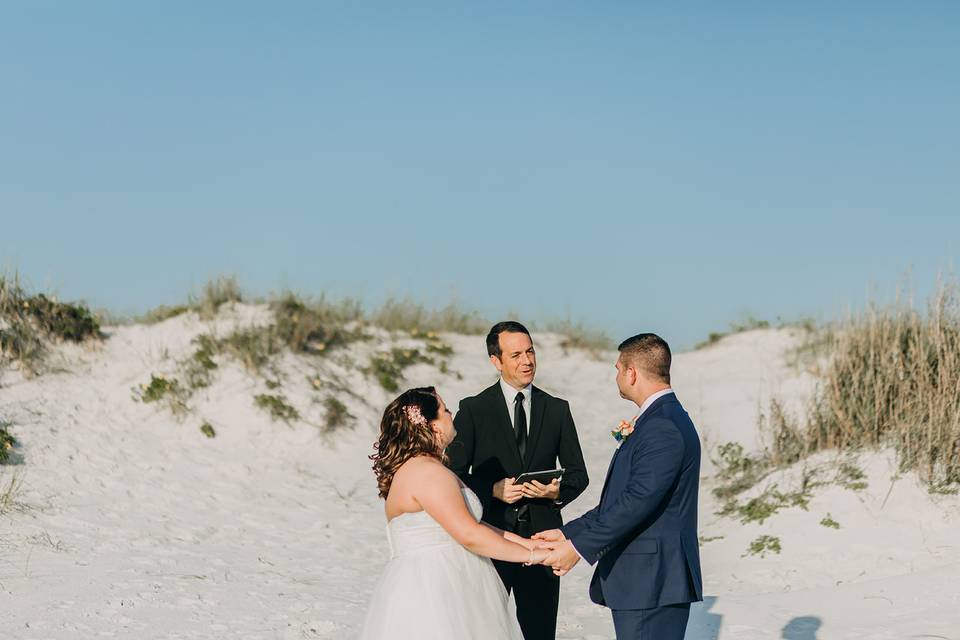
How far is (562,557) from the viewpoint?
5047mm

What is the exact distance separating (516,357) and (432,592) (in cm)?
160

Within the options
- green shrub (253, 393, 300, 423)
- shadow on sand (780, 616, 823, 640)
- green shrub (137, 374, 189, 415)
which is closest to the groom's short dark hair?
shadow on sand (780, 616, 823, 640)

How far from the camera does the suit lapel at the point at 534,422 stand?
6055 millimetres

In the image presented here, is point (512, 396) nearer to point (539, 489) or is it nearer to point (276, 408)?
point (539, 489)

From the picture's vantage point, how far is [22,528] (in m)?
11.2

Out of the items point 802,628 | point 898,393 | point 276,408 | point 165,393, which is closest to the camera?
point 802,628

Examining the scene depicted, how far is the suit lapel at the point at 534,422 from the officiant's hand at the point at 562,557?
3.25ft

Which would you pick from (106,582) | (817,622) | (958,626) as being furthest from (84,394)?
(958,626)

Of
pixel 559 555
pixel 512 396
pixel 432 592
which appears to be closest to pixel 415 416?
pixel 432 592

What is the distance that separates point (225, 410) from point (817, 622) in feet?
32.0

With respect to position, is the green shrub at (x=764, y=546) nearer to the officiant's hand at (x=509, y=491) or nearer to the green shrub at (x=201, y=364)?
the officiant's hand at (x=509, y=491)

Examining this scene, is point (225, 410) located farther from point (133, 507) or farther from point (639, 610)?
point (639, 610)

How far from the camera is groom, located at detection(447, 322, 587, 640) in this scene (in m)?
5.76

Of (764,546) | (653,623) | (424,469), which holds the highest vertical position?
(424,469)
